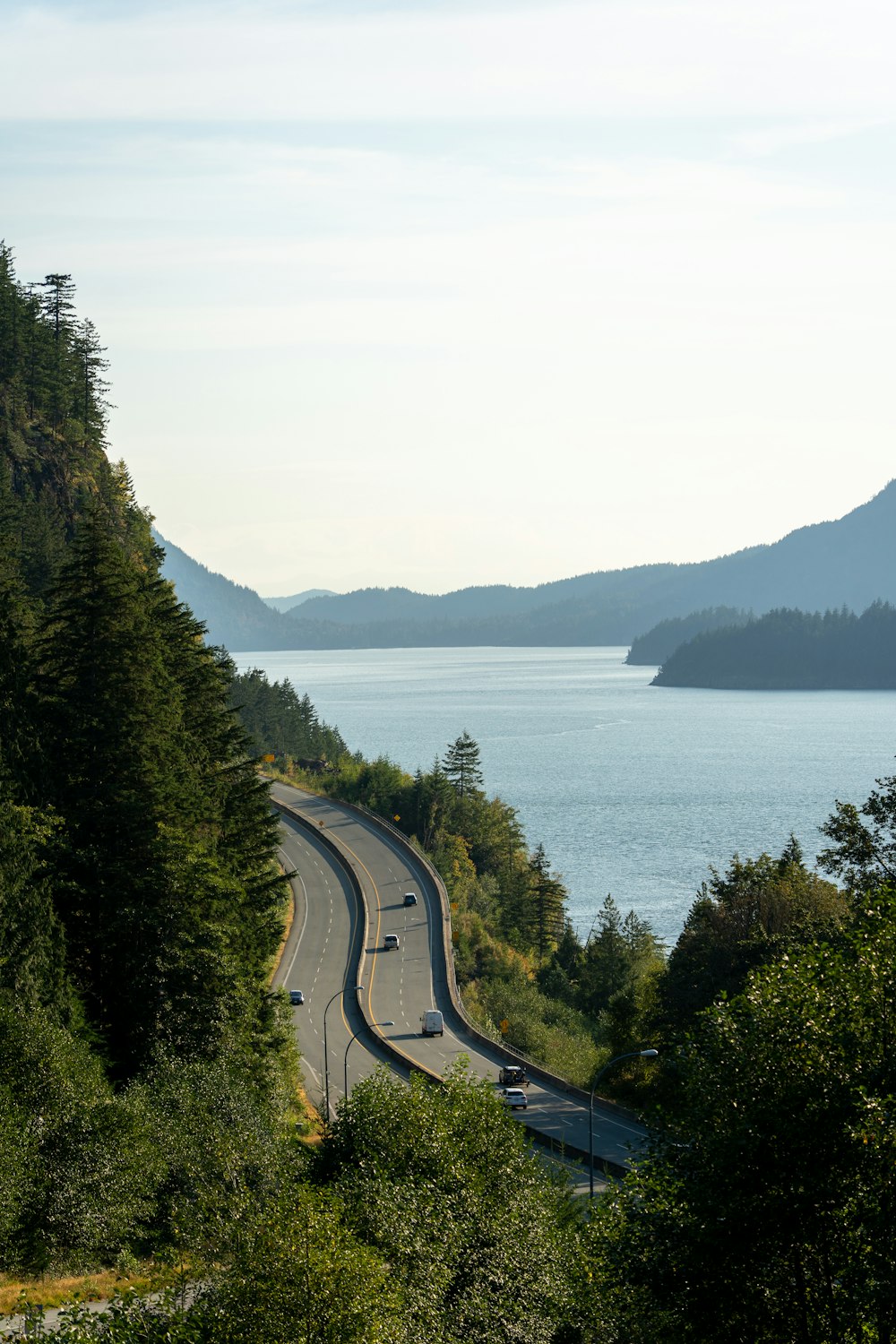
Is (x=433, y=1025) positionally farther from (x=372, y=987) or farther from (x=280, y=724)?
(x=280, y=724)

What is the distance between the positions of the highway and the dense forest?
374 centimetres

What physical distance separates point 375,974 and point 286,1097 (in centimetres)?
2875

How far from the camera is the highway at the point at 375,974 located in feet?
161

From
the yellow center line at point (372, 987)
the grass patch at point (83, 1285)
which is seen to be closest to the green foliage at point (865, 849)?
the yellow center line at point (372, 987)

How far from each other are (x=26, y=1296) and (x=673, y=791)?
136 metres

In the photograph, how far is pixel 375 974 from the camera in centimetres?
7019

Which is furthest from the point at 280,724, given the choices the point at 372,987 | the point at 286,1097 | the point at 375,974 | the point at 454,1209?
the point at 454,1209

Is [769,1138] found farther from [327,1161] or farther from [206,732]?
[206,732]

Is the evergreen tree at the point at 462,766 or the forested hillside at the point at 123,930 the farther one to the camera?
the evergreen tree at the point at 462,766

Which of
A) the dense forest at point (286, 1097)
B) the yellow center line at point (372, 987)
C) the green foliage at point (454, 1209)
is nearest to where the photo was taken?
the dense forest at point (286, 1097)

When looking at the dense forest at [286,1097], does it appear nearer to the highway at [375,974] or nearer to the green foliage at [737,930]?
the green foliage at [737,930]

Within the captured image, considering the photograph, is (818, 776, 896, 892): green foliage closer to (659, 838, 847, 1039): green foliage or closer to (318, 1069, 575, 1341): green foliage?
(659, 838, 847, 1039): green foliage

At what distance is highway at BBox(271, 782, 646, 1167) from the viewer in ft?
161

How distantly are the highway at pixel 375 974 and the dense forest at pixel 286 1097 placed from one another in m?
3.74
